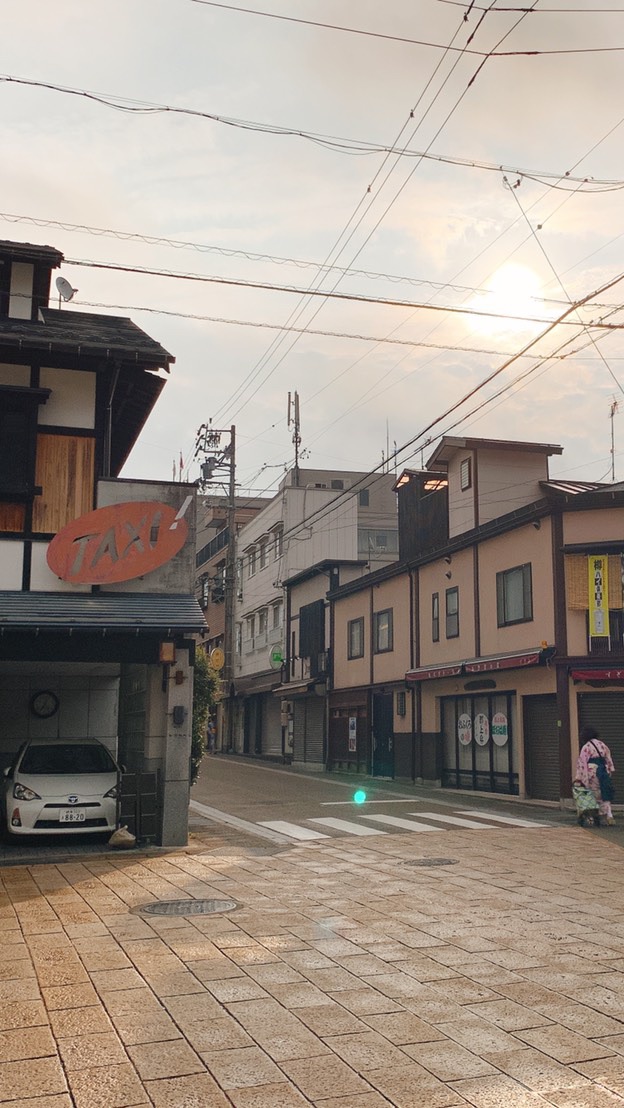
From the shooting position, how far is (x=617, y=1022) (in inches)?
242

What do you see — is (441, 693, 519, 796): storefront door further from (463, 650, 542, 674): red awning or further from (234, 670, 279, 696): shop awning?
(234, 670, 279, 696): shop awning

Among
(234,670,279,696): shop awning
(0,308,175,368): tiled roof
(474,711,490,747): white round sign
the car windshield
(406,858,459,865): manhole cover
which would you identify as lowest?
(406,858,459,865): manhole cover

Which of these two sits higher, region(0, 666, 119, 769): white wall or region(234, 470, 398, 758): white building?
region(234, 470, 398, 758): white building

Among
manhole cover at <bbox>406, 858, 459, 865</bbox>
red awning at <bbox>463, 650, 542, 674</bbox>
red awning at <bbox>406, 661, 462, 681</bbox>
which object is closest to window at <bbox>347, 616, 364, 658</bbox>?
red awning at <bbox>406, 661, 462, 681</bbox>

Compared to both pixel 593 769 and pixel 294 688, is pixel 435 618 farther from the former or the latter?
pixel 294 688

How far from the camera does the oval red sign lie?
14430 mm

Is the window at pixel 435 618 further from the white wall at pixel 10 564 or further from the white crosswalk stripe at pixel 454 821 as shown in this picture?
the white wall at pixel 10 564

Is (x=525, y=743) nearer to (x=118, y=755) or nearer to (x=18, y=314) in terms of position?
(x=118, y=755)

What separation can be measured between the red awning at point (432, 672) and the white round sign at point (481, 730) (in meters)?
1.39

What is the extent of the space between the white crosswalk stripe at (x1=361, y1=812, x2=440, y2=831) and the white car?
533cm

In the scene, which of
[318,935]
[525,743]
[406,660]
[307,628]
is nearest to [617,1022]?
[318,935]

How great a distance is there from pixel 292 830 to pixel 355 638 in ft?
67.2

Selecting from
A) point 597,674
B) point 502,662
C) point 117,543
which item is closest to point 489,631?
point 502,662

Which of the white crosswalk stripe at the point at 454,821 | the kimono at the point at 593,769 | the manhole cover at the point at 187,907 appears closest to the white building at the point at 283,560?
the white crosswalk stripe at the point at 454,821
